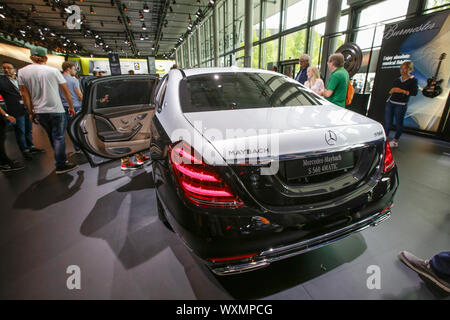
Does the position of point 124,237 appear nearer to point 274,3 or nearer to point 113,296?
point 113,296

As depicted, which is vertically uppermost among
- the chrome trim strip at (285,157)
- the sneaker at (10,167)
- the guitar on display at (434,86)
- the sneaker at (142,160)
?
the guitar on display at (434,86)

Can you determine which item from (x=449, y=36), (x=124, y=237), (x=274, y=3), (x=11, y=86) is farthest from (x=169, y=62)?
(x=124, y=237)

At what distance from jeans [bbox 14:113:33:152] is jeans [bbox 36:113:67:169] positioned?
1.17 meters

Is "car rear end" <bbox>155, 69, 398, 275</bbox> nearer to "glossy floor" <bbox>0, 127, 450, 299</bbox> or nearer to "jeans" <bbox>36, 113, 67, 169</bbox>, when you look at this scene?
"glossy floor" <bbox>0, 127, 450, 299</bbox>

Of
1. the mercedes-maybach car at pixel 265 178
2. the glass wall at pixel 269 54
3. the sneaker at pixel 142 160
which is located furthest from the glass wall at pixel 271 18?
the mercedes-maybach car at pixel 265 178

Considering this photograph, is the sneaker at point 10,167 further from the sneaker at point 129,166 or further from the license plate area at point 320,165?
the license plate area at point 320,165

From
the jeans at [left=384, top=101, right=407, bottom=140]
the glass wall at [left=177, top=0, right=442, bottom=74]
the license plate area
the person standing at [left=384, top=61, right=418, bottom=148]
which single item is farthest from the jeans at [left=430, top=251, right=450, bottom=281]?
the glass wall at [left=177, top=0, right=442, bottom=74]

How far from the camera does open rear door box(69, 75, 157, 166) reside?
271 cm

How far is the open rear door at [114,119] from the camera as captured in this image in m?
2.71

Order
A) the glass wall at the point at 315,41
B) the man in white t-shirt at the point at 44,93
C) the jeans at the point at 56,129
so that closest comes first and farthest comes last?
1. the man in white t-shirt at the point at 44,93
2. the jeans at the point at 56,129
3. the glass wall at the point at 315,41

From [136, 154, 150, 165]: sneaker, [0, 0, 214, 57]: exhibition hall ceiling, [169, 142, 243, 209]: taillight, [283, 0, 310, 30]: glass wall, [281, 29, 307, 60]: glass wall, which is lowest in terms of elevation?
[136, 154, 150, 165]: sneaker

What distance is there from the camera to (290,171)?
1.07m

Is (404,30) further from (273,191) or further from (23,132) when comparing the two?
(23,132)

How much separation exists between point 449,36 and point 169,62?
19.3m
